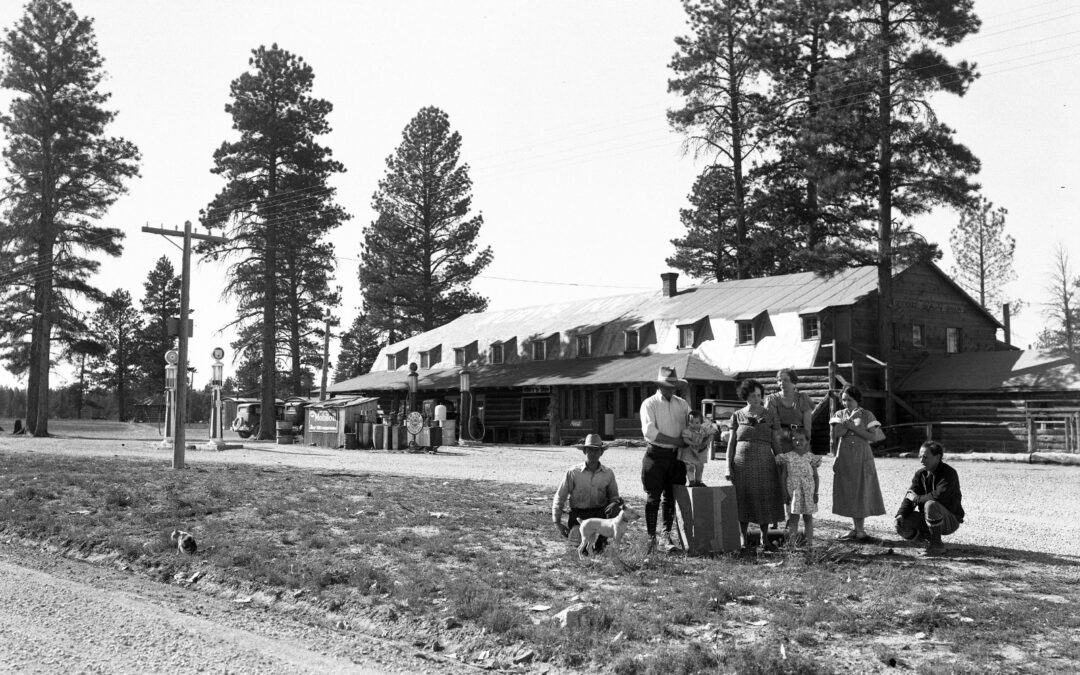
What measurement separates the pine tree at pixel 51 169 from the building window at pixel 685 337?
85.4 feet

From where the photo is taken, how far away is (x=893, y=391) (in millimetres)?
33344

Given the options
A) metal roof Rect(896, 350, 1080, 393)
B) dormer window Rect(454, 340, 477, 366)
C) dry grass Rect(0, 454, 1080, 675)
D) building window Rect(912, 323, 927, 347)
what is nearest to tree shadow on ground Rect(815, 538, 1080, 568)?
dry grass Rect(0, 454, 1080, 675)

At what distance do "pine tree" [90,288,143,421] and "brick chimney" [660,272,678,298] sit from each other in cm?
5761

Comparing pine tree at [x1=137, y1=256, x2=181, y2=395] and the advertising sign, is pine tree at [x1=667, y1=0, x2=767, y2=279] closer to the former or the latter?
the advertising sign

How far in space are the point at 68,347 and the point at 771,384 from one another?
32.0 metres

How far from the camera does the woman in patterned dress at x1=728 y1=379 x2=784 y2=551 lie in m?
9.18

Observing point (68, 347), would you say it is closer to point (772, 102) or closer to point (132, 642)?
point (772, 102)

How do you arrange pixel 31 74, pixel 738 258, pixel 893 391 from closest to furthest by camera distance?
pixel 893 391 → pixel 31 74 → pixel 738 258

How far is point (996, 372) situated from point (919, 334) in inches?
170

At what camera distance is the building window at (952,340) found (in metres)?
37.0

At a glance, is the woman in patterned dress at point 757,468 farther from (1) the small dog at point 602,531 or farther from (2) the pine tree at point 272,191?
(2) the pine tree at point 272,191

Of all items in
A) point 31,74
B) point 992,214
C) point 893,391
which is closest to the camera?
point 893,391

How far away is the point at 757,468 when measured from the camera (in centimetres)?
924

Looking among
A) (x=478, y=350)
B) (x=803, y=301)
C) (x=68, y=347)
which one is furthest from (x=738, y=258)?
(x=68, y=347)
